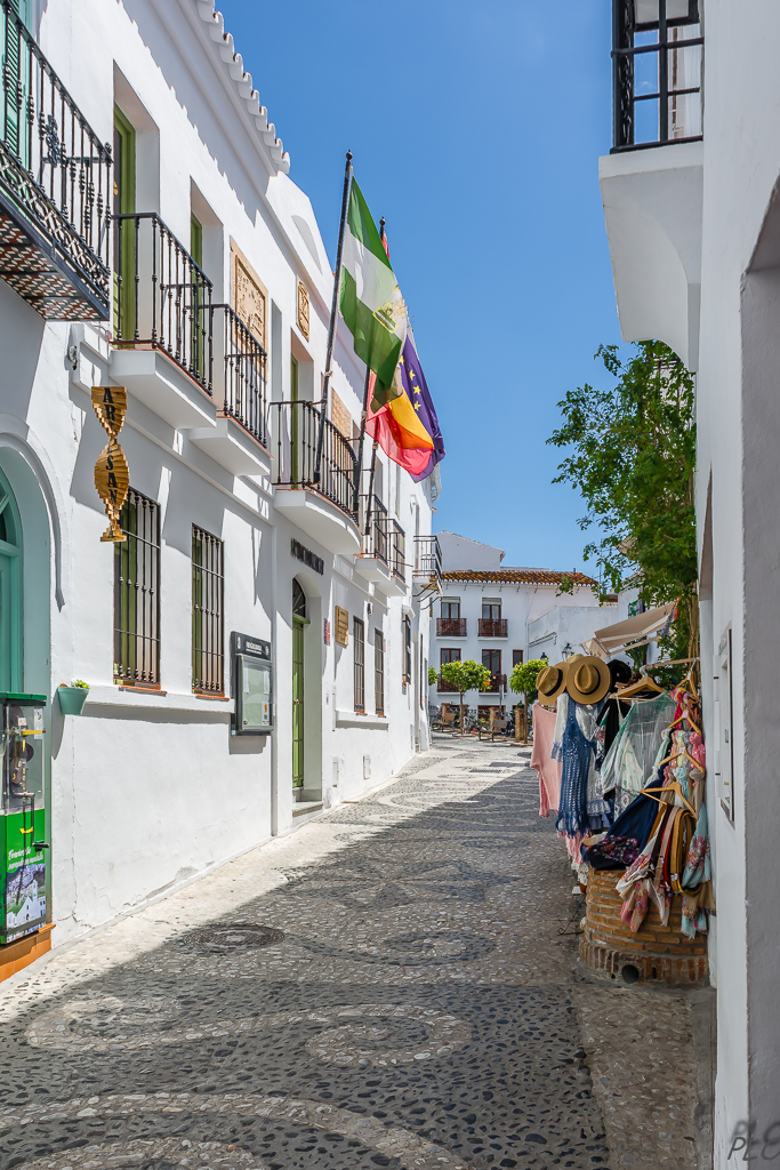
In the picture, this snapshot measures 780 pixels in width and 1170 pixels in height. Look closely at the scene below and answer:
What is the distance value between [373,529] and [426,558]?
919 centimetres

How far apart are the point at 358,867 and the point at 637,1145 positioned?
5532 mm

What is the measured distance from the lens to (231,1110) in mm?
3625

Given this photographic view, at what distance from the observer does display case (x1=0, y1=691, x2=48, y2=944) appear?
515 cm

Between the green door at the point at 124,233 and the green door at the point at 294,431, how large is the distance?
3.58 meters

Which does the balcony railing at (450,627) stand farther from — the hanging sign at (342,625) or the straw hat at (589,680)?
the straw hat at (589,680)

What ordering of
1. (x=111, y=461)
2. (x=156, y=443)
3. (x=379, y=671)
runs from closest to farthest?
(x=111, y=461) < (x=156, y=443) < (x=379, y=671)

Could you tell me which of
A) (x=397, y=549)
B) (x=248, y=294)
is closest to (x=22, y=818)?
(x=248, y=294)

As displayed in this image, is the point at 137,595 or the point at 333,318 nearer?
the point at 137,595

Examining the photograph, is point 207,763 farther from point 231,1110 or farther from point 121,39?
point 121,39

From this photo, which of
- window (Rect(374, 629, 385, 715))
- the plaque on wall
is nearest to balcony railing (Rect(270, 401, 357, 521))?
the plaque on wall

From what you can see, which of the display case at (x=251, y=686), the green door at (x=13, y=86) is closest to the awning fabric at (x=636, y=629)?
the display case at (x=251, y=686)

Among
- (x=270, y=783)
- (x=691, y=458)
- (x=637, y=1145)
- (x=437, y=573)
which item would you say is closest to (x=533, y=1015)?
(x=637, y=1145)

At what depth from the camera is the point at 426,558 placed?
83.4 feet

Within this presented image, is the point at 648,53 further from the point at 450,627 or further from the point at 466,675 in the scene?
the point at 450,627
